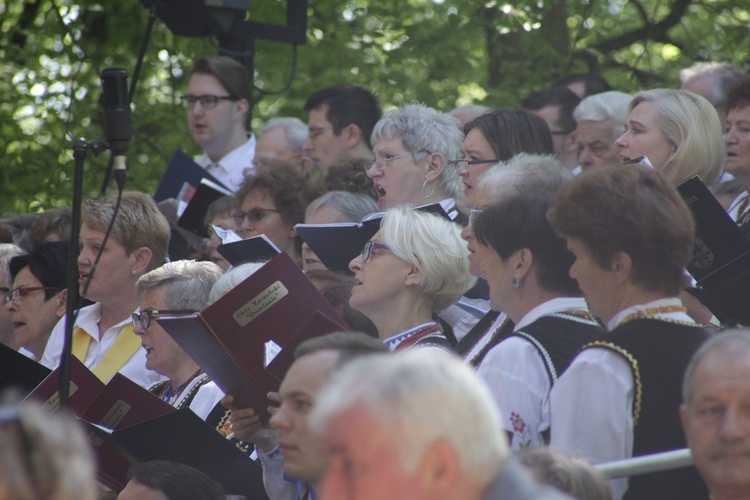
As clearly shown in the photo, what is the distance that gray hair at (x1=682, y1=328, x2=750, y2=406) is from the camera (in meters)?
3.00

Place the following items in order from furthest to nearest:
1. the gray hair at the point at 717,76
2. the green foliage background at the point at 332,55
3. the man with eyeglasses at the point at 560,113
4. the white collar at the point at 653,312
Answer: the green foliage background at the point at 332,55
the man with eyeglasses at the point at 560,113
the gray hair at the point at 717,76
the white collar at the point at 653,312

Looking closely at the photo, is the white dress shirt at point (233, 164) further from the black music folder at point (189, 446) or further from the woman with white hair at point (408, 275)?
the black music folder at point (189, 446)

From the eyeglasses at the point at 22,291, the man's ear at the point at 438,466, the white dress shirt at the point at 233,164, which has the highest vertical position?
the man's ear at the point at 438,466

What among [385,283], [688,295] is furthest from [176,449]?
[688,295]

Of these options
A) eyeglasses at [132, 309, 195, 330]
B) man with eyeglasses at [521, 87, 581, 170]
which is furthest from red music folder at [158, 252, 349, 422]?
man with eyeglasses at [521, 87, 581, 170]

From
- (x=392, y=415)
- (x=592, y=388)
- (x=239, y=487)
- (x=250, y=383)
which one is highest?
(x=392, y=415)

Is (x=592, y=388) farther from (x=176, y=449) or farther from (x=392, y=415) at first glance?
(x=176, y=449)

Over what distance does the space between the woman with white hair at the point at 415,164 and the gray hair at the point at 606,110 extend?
1.06 metres

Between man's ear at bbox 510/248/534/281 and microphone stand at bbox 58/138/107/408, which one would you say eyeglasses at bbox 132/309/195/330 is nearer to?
microphone stand at bbox 58/138/107/408

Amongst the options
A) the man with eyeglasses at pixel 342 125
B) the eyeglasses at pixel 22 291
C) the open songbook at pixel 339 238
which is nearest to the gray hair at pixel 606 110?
the man with eyeglasses at pixel 342 125

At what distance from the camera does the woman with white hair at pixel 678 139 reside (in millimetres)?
5066

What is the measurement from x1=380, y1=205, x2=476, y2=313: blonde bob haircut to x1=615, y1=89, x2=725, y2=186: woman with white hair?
803mm

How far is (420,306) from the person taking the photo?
492cm

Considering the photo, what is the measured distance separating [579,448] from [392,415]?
139 centimetres
